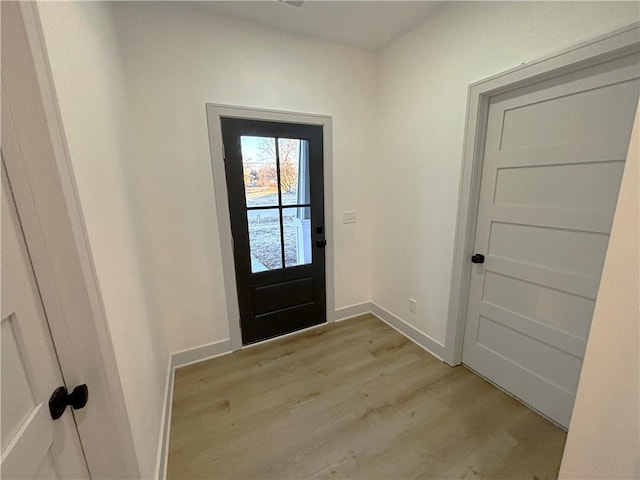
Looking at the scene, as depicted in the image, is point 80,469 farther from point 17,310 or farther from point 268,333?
point 268,333

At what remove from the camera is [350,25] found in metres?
2.02

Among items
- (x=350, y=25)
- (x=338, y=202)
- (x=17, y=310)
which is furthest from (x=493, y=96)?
(x=17, y=310)

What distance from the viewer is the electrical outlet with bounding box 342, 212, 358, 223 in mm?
2623

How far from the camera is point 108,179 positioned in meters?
1.08

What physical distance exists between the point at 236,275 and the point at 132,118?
52.5 inches

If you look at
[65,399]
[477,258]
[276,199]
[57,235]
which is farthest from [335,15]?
[65,399]

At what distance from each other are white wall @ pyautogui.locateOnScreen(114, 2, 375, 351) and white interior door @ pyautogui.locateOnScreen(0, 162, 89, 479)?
3.11 ft

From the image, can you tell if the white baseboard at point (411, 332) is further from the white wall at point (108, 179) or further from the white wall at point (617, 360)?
the white wall at point (108, 179)

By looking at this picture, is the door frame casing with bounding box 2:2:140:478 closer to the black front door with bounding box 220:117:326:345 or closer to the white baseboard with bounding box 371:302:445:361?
the black front door with bounding box 220:117:326:345

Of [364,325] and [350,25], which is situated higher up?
[350,25]

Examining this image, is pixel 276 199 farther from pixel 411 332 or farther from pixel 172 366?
pixel 411 332

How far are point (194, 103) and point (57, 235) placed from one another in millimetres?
1562

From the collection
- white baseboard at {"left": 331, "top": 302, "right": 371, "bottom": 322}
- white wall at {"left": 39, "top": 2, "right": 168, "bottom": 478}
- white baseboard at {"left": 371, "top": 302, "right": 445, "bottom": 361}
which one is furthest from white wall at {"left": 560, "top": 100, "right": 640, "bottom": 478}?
white baseboard at {"left": 331, "top": 302, "right": 371, "bottom": 322}

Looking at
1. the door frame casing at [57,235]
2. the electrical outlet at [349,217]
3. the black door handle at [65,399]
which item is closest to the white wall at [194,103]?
the electrical outlet at [349,217]
